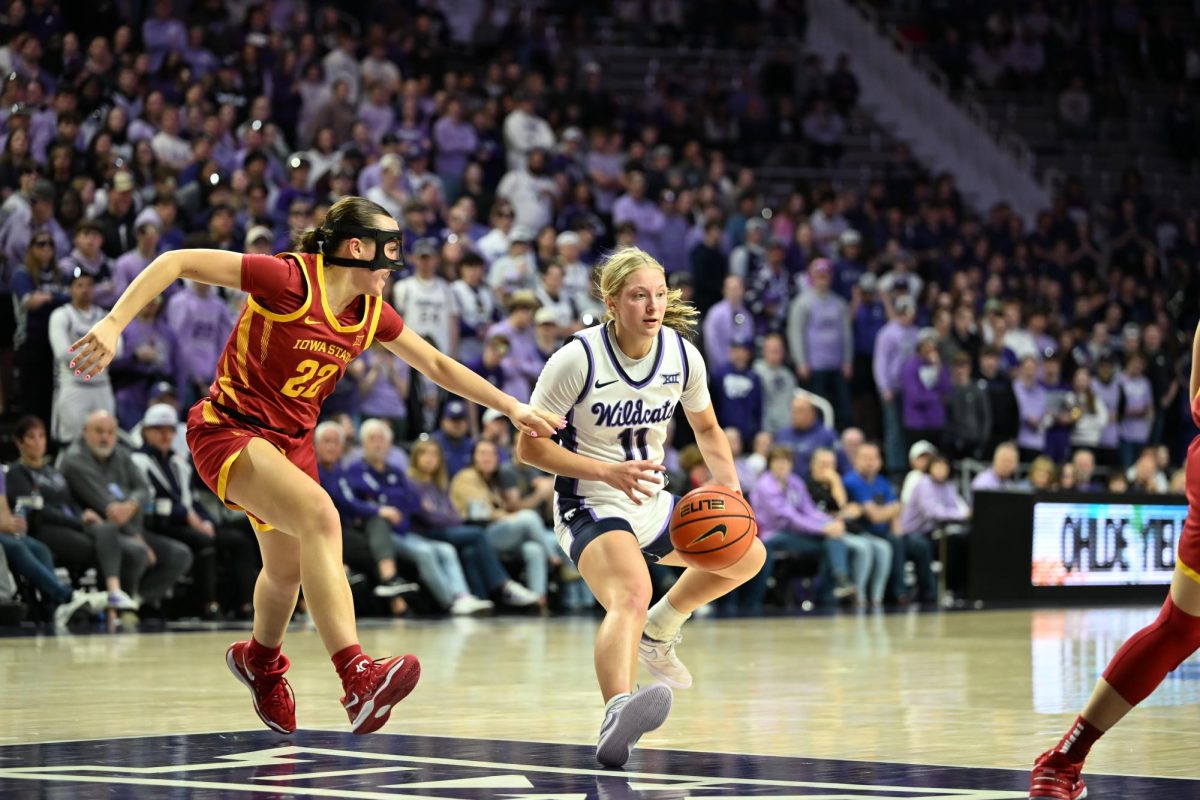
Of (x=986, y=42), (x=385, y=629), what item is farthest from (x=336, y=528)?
(x=986, y=42)

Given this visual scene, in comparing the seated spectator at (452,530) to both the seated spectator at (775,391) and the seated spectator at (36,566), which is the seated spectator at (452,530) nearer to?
the seated spectator at (36,566)

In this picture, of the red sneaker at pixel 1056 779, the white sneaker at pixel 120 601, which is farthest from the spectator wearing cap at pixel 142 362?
the red sneaker at pixel 1056 779

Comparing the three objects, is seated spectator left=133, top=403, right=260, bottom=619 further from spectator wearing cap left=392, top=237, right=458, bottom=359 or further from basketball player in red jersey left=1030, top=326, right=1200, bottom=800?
basketball player in red jersey left=1030, top=326, right=1200, bottom=800

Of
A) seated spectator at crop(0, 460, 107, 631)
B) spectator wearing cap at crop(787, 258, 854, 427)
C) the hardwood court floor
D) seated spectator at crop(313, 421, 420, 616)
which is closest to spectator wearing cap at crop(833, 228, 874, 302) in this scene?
spectator wearing cap at crop(787, 258, 854, 427)

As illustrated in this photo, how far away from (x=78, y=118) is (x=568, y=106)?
693 centimetres

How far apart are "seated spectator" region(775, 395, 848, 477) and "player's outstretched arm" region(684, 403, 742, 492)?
10.5m

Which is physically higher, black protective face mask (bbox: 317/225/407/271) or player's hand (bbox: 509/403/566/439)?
black protective face mask (bbox: 317/225/407/271)

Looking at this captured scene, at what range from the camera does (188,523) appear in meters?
14.2

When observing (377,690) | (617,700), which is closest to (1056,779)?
(617,700)

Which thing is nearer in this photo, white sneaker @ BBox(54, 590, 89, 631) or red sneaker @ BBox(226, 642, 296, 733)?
red sneaker @ BBox(226, 642, 296, 733)

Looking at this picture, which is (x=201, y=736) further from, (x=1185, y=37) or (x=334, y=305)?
(x=1185, y=37)

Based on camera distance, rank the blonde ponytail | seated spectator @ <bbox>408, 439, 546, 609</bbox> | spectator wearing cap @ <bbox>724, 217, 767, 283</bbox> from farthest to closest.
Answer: spectator wearing cap @ <bbox>724, 217, 767, 283</bbox>, seated spectator @ <bbox>408, 439, 546, 609</bbox>, the blonde ponytail

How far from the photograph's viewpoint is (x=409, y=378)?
54.4 feet

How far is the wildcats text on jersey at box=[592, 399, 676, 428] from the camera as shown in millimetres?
7184
